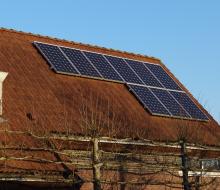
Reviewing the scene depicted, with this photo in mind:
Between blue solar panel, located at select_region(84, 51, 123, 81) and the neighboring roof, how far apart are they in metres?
0.34

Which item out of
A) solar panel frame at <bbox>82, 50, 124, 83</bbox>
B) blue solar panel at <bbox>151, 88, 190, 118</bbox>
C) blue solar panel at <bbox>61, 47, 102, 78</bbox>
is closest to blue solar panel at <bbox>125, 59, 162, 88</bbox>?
blue solar panel at <bbox>151, 88, 190, 118</bbox>

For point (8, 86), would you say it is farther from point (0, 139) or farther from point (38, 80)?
point (0, 139)

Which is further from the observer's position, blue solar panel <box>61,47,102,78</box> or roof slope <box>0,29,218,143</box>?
blue solar panel <box>61,47,102,78</box>

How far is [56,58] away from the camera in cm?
2066

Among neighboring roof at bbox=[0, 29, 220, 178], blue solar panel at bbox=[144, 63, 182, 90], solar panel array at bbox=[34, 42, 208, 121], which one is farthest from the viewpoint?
blue solar panel at bbox=[144, 63, 182, 90]

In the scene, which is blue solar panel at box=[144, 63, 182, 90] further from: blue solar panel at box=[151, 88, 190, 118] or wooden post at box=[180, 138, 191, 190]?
wooden post at box=[180, 138, 191, 190]

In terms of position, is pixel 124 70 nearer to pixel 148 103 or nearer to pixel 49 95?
pixel 148 103

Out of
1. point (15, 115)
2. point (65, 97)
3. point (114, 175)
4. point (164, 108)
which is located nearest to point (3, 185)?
point (15, 115)

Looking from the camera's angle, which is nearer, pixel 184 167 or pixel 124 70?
pixel 184 167

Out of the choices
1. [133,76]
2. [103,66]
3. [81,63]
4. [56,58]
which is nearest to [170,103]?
[133,76]

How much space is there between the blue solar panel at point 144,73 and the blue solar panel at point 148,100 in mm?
693

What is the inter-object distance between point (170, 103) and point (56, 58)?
455cm

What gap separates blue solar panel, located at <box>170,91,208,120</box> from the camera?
852 inches

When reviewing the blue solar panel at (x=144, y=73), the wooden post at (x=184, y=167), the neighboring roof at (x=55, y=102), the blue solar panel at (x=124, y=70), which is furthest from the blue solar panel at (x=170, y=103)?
the wooden post at (x=184, y=167)
